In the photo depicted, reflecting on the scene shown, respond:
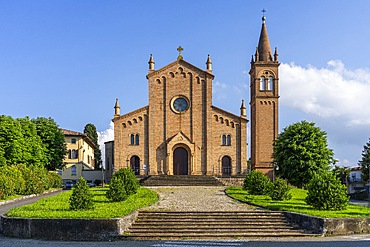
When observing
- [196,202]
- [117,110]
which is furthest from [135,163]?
[196,202]

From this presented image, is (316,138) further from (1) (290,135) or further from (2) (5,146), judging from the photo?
(2) (5,146)

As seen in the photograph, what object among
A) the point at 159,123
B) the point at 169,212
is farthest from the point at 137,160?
the point at 169,212

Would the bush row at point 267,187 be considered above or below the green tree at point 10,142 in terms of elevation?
below

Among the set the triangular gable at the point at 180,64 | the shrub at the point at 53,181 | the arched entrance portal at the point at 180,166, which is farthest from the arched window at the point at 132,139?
the shrub at the point at 53,181

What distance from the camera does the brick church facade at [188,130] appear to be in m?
53.7

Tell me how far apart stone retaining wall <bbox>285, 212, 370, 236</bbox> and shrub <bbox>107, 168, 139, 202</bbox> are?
11.8 meters

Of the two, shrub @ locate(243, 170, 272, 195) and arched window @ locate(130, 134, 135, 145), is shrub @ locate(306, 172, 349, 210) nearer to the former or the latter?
shrub @ locate(243, 170, 272, 195)

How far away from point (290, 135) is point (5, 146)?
98.5ft

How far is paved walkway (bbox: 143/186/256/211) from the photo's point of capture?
2605 centimetres

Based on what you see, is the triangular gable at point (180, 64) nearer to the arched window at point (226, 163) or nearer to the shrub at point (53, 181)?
the arched window at point (226, 163)

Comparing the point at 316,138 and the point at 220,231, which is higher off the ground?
the point at 316,138

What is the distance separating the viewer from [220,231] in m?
21.2

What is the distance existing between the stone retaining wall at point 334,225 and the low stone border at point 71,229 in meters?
8.80

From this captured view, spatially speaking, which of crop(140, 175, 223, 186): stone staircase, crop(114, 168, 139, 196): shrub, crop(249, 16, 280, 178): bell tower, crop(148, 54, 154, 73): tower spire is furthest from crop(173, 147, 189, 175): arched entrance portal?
crop(114, 168, 139, 196): shrub
